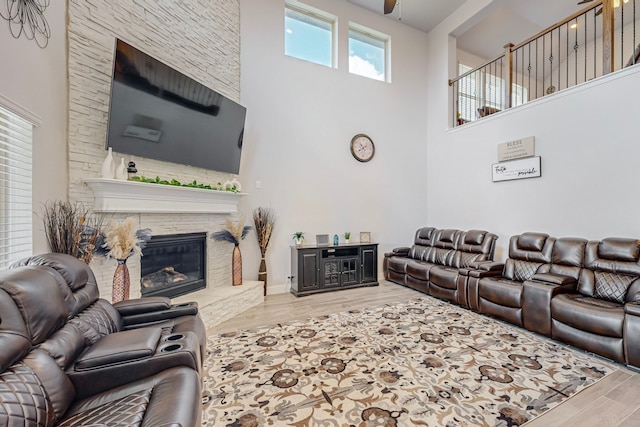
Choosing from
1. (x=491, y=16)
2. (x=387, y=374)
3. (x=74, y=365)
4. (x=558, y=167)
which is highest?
(x=491, y=16)

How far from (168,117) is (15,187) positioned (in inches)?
58.7

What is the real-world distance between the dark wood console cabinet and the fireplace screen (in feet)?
4.55

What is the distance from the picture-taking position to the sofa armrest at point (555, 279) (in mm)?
3005

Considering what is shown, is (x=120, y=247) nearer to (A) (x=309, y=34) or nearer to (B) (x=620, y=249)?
(A) (x=309, y=34)

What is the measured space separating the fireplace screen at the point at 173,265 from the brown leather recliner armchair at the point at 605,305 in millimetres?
Answer: 4108

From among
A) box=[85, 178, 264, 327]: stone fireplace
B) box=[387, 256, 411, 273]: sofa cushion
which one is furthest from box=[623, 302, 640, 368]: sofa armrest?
box=[85, 178, 264, 327]: stone fireplace

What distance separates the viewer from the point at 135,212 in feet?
9.64

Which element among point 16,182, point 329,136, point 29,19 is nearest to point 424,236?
point 329,136

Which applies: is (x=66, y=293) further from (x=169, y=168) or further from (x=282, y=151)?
(x=282, y=151)

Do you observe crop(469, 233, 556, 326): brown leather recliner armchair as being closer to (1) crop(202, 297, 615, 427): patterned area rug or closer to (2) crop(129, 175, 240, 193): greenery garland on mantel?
(1) crop(202, 297, 615, 427): patterned area rug

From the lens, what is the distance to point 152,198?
298 cm

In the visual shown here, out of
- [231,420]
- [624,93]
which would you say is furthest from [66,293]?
[624,93]

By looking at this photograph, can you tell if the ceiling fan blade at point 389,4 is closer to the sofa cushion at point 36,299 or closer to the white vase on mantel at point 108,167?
the white vase on mantel at point 108,167

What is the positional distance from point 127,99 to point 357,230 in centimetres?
391
